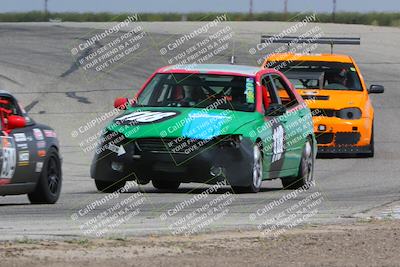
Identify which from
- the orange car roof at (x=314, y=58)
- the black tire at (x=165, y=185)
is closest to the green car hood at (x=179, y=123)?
the black tire at (x=165, y=185)

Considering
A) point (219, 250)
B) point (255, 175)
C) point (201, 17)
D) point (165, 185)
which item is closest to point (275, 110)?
point (255, 175)

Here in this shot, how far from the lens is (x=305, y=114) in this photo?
16.7 m

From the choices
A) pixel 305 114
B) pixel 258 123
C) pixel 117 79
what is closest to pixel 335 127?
pixel 305 114

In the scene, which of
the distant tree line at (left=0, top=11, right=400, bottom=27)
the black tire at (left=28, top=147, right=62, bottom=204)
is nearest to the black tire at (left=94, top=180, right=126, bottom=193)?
the black tire at (left=28, top=147, right=62, bottom=204)

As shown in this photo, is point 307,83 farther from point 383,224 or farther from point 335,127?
point 383,224

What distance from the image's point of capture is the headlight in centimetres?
2050

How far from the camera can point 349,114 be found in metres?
20.5

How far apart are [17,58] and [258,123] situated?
18.0 meters

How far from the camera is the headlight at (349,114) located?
2050 cm

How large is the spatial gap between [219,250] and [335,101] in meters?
11.6

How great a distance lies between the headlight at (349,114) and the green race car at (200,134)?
4683 millimetres

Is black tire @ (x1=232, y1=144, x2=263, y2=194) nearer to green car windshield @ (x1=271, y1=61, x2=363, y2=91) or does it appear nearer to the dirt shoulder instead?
the dirt shoulder

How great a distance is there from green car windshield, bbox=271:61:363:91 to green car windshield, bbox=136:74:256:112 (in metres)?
5.75

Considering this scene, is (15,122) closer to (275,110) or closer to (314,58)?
(275,110)
